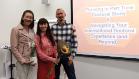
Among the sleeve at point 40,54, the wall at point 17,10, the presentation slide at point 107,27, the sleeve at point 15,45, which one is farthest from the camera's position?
the wall at point 17,10

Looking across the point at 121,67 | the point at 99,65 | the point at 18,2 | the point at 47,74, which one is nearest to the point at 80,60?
the point at 99,65

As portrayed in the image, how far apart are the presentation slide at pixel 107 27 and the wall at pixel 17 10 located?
1.14 feet

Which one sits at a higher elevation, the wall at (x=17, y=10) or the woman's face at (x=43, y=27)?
the wall at (x=17, y=10)

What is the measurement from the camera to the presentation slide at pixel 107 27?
391 cm

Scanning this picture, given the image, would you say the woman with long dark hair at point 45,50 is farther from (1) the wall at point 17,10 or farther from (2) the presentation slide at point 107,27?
(1) the wall at point 17,10

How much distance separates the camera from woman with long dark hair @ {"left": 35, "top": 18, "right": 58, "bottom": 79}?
3.33 metres

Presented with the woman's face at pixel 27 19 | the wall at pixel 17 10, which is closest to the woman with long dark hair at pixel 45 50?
the woman's face at pixel 27 19

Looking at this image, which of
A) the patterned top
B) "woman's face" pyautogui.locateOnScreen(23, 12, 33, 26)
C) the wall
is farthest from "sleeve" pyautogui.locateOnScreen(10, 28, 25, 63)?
the wall

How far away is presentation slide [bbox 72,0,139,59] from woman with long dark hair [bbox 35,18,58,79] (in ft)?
3.68

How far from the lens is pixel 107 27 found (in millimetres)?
4184

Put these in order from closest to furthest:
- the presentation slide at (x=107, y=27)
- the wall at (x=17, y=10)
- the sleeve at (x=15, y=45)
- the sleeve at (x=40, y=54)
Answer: the sleeve at (x=15, y=45) → the sleeve at (x=40, y=54) → the presentation slide at (x=107, y=27) → the wall at (x=17, y=10)

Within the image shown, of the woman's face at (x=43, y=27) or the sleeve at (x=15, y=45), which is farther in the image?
the woman's face at (x=43, y=27)

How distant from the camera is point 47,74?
3.41 meters

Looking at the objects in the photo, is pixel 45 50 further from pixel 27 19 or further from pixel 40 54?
pixel 27 19
